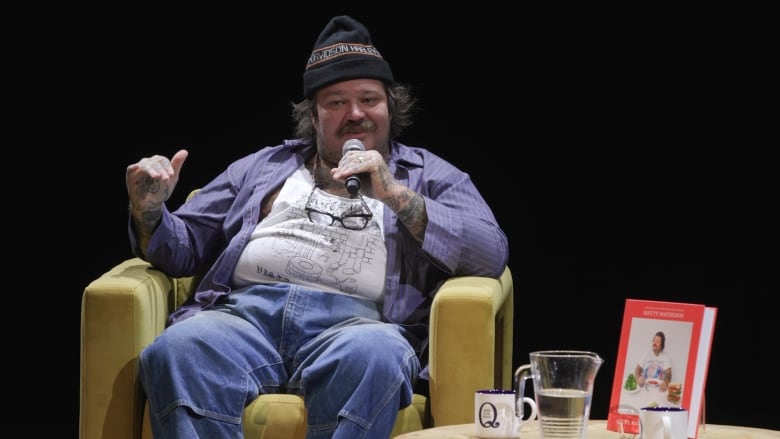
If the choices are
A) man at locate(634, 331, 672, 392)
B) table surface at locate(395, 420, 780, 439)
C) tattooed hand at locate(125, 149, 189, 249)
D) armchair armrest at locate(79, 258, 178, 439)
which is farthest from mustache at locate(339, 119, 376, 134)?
man at locate(634, 331, 672, 392)

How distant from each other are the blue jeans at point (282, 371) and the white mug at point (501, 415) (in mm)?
503

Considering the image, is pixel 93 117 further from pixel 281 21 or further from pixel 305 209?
pixel 305 209

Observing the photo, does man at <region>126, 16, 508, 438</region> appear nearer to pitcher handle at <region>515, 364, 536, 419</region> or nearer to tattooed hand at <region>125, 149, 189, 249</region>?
tattooed hand at <region>125, 149, 189, 249</region>

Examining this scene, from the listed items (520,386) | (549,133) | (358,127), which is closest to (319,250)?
(358,127)

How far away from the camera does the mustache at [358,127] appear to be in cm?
289

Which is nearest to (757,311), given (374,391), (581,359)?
(374,391)

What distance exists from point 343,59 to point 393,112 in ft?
0.72

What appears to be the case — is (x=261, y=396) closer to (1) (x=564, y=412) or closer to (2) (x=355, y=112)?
(2) (x=355, y=112)

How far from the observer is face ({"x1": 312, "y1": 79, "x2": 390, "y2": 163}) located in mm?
2896

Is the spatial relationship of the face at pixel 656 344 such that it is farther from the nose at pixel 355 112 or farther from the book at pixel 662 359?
the nose at pixel 355 112

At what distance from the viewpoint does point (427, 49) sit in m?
3.37

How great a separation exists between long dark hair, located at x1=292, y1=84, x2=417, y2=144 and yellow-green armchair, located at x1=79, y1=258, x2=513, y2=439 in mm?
669

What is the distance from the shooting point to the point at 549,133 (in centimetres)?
334

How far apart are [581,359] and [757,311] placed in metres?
1.76
